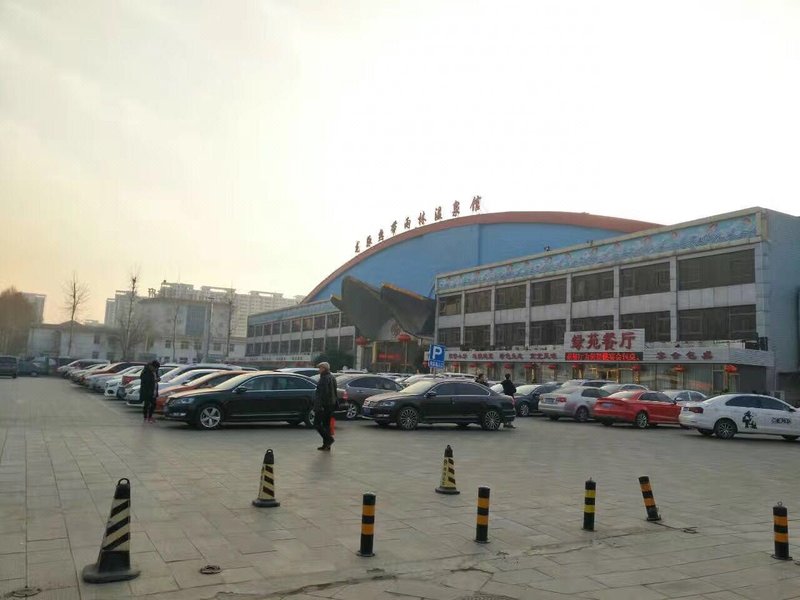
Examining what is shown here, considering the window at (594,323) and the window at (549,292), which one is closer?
the window at (594,323)

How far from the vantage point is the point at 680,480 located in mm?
11656

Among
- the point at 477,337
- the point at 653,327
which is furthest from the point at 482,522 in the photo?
the point at 477,337

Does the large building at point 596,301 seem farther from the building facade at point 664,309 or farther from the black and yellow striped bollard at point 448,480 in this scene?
the black and yellow striped bollard at point 448,480

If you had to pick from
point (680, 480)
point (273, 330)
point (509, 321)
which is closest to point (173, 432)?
point (680, 480)

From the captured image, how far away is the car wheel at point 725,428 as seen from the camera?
2036 cm

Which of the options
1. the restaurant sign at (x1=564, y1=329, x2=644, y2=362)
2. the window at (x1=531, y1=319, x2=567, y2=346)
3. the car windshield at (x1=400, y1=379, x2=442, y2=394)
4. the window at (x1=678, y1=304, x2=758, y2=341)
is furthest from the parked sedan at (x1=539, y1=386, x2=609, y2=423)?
the window at (x1=531, y1=319, x2=567, y2=346)

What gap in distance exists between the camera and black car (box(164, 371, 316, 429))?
1686 centimetres

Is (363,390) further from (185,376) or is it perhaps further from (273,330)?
(273,330)

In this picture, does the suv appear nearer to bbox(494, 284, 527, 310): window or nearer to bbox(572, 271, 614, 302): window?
bbox(494, 284, 527, 310): window

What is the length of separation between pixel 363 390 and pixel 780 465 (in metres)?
12.8

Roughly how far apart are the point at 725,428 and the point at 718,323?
66.2 ft

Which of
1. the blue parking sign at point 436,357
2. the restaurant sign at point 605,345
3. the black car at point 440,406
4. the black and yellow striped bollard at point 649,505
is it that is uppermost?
the restaurant sign at point 605,345

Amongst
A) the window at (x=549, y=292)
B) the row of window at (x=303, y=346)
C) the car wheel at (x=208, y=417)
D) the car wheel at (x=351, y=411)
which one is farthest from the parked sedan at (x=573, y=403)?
the row of window at (x=303, y=346)

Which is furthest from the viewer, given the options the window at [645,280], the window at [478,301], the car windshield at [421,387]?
the window at [478,301]
